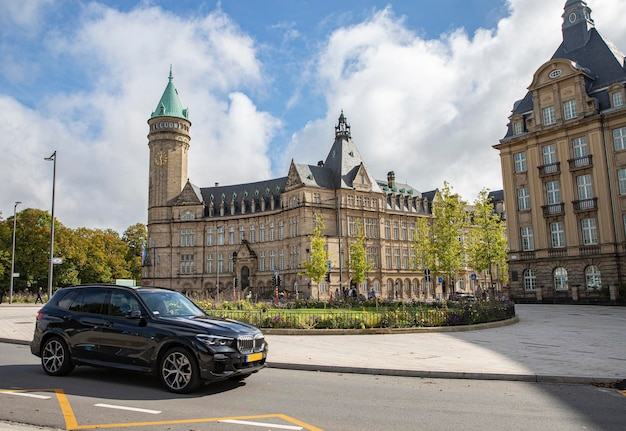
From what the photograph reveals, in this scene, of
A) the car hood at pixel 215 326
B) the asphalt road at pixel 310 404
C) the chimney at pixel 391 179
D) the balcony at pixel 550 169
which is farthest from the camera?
the chimney at pixel 391 179

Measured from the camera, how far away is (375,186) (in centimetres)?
7331

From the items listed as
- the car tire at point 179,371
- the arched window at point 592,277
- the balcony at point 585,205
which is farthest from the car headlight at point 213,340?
the balcony at point 585,205

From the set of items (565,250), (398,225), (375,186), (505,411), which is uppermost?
(375,186)

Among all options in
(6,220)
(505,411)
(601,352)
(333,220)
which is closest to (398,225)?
(333,220)

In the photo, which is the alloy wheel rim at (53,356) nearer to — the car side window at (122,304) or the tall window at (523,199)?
the car side window at (122,304)

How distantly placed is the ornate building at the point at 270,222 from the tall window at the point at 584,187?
29821mm

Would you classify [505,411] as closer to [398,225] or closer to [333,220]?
[333,220]

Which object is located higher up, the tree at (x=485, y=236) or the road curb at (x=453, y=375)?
the tree at (x=485, y=236)

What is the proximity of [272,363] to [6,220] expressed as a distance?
65.4 metres

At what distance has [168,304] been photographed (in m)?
10.3

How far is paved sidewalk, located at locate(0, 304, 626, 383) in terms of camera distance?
438 inches

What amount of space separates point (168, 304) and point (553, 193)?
133 feet

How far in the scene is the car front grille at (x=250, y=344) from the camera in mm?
9209

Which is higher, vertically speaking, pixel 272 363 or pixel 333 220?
pixel 333 220
